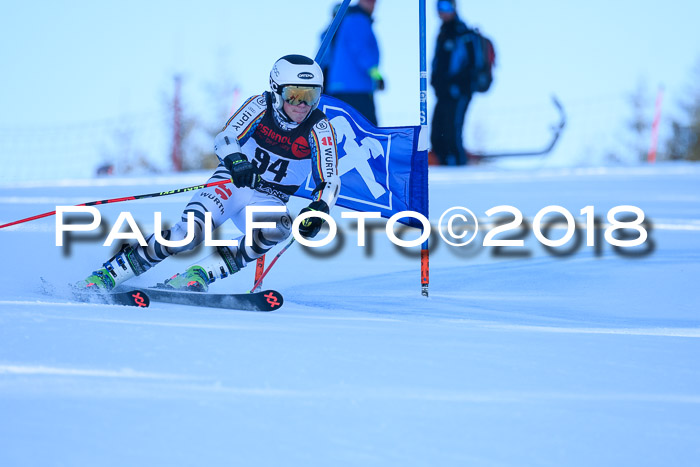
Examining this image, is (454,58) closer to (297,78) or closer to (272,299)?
(297,78)

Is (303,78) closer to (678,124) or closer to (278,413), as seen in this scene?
(278,413)

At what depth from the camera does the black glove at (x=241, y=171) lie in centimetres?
514

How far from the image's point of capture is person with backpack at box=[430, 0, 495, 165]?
10.5 meters

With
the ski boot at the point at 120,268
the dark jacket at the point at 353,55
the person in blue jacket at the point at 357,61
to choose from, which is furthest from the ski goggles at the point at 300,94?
the dark jacket at the point at 353,55

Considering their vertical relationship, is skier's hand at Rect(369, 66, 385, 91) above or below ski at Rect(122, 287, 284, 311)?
above

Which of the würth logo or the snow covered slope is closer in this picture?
the snow covered slope

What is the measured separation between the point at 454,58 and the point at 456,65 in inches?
3.1

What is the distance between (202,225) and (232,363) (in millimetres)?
2179

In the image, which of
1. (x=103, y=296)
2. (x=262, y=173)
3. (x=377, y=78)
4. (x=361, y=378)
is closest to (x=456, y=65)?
(x=377, y=78)

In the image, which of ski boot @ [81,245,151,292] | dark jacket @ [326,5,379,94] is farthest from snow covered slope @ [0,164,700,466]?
dark jacket @ [326,5,379,94]

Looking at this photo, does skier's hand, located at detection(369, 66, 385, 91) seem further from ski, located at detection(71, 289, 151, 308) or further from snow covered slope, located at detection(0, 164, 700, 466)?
ski, located at detection(71, 289, 151, 308)

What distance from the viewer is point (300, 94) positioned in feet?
17.2

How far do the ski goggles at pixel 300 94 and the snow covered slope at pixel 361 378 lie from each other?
1.13 metres

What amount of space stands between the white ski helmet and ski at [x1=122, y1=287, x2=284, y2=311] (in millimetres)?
1085
